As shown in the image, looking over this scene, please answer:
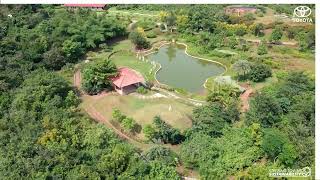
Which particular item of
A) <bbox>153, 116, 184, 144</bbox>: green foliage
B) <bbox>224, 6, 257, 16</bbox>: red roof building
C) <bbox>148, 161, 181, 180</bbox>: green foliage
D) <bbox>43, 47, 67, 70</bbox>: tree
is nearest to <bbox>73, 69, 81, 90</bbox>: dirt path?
<bbox>43, 47, 67, 70</bbox>: tree

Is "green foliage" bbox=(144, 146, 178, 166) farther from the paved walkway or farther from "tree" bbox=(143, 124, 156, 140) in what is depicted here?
the paved walkway

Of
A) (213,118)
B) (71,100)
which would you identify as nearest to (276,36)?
(213,118)

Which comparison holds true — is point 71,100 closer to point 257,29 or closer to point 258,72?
point 258,72

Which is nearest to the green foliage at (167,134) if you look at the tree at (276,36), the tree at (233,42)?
the tree at (233,42)

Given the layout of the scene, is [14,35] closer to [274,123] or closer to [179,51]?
[179,51]

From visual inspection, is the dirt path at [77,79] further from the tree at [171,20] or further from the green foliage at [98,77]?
the tree at [171,20]

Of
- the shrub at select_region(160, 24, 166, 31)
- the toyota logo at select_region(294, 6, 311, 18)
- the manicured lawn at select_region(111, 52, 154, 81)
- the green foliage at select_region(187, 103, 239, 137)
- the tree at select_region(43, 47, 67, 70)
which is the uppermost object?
the toyota logo at select_region(294, 6, 311, 18)
